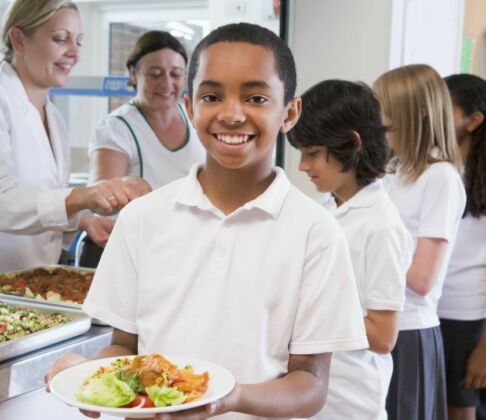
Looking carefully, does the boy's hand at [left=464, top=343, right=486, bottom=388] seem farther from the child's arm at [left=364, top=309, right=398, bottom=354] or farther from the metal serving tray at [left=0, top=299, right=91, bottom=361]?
the metal serving tray at [left=0, top=299, right=91, bottom=361]

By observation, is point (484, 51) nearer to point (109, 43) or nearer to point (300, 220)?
point (109, 43)

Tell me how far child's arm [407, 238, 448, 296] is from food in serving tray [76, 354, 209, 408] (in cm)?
103

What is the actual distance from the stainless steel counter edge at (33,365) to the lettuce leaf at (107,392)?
0.39 metres

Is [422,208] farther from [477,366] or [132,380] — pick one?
[132,380]

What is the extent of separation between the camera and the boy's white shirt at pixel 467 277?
232 centimetres

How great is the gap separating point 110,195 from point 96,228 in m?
0.40

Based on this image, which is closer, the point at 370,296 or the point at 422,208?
the point at 370,296

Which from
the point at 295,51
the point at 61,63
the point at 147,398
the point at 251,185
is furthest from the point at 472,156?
the point at 147,398

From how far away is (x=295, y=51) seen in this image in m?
3.06

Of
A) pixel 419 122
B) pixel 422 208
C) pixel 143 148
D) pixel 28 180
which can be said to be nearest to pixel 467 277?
pixel 422 208

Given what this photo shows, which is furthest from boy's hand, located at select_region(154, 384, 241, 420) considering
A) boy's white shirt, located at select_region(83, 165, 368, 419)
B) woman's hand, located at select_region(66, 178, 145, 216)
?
woman's hand, located at select_region(66, 178, 145, 216)

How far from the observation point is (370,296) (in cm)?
150

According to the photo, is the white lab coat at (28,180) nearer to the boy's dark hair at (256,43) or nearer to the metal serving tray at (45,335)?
the metal serving tray at (45,335)

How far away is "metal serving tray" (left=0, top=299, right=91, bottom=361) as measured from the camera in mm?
1312
